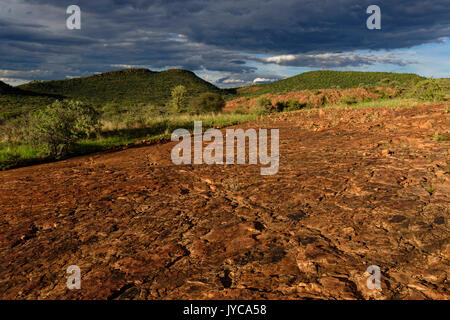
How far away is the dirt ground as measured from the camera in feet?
6.42

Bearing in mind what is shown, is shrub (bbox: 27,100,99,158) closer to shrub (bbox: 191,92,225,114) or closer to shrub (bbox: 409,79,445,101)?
shrub (bbox: 191,92,225,114)

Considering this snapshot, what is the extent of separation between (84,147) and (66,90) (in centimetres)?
4981

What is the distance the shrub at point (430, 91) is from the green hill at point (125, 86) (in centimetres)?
3281

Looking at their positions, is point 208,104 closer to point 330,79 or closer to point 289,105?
point 289,105

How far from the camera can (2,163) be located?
7461 mm

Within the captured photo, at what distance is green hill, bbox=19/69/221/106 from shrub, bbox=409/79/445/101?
32812 mm

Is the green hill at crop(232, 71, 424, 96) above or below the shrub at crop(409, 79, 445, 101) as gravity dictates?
above

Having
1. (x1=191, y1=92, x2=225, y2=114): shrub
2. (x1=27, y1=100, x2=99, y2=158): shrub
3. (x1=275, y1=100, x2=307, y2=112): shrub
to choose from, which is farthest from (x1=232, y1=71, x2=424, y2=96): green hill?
(x1=27, y1=100, x2=99, y2=158): shrub

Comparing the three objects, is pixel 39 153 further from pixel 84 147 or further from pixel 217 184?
pixel 217 184

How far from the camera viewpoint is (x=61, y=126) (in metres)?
9.03

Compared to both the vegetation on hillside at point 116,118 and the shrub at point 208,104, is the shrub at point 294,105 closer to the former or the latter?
the vegetation on hillside at point 116,118

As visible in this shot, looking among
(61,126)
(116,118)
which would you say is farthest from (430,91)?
(61,126)

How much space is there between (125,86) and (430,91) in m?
51.2

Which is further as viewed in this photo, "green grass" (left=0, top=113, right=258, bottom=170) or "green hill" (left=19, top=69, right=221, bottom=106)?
"green hill" (left=19, top=69, right=221, bottom=106)
